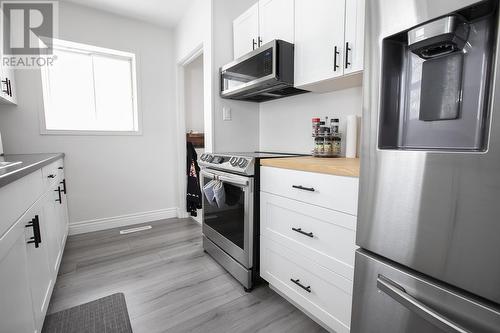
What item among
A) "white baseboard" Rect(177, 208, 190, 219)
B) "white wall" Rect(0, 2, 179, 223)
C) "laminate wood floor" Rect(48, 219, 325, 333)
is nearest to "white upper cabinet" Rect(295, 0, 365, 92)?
"laminate wood floor" Rect(48, 219, 325, 333)

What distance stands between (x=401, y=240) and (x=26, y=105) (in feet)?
10.5

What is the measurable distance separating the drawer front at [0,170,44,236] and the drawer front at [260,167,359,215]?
1.19 meters

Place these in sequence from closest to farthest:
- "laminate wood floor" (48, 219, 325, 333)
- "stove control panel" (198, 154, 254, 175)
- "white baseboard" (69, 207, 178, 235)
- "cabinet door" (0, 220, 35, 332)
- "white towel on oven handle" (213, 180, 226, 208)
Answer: "cabinet door" (0, 220, 35, 332) < "laminate wood floor" (48, 219, 325, 333) < "stove control panel" (198, 154, 254, 175) < "white towel on oven handle" (213, 180, 226, 208) < "white baseboard" (69, 207, 178, 235)

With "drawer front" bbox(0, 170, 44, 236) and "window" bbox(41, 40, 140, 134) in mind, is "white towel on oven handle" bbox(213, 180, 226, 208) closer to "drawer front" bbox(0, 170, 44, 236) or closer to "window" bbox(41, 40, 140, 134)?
"drawer front" bbox(0, 170, 44, 236)

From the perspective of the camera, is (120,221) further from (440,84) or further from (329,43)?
(440,84)

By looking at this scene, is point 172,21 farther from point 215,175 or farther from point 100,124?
point 215,175

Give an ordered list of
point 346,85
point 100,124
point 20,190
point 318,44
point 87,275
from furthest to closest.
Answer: point 100,124 → point 87,275 → point 346,85 → point 318,44 → point 20,190

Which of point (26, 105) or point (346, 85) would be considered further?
point (26, 105)

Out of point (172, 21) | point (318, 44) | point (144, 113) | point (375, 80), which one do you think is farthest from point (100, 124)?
point (375, 80)

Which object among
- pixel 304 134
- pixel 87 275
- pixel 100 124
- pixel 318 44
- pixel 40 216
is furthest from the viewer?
pixel 100 124

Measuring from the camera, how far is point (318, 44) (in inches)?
58.9

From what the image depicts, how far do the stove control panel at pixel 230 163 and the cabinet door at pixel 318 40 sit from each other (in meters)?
0.66

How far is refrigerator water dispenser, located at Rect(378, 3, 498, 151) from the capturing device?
66 centimetres

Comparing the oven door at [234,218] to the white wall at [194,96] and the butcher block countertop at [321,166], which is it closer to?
the butcher block countertop at [321,166]
